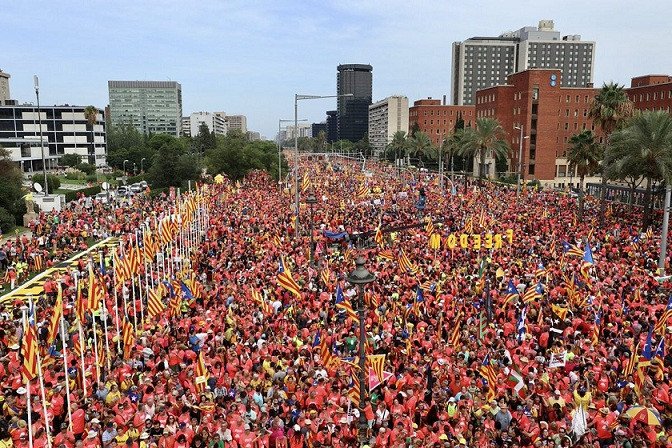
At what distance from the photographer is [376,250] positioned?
26156 mm

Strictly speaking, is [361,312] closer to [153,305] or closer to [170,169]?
[153,305]

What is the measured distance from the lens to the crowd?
1052 centimetres

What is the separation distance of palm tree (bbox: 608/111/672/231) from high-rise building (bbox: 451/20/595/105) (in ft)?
510

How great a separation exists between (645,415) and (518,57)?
194 m

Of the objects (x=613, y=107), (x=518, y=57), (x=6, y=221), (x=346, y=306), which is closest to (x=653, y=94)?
(x=613, y=107)

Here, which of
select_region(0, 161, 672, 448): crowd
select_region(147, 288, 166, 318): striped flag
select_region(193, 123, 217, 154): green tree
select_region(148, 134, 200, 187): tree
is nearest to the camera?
select_region(0, 161, 672, 448): crowd

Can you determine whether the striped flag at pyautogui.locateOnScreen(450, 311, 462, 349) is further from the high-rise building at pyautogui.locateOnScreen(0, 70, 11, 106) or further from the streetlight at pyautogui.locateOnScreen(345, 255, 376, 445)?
the high-rise building at pyautogui.locateOnScreen(0, 70, 11, 106)

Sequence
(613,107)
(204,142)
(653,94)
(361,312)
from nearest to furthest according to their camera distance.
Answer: (361,312) < (613,107) < (653,94) < (204,142)

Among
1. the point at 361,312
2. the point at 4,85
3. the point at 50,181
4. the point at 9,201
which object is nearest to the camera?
the point at 361,312

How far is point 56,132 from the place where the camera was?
106m

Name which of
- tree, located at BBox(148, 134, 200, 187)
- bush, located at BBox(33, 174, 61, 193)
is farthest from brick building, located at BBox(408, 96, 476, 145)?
bush, located at BBox(33, 174, 61, 193)

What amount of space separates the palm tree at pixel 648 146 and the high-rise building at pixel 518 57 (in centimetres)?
15535

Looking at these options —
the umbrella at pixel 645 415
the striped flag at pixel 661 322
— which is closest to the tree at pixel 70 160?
the striped flag at pixel 661 322

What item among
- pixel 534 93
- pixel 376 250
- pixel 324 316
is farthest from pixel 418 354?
pixel 534 93
